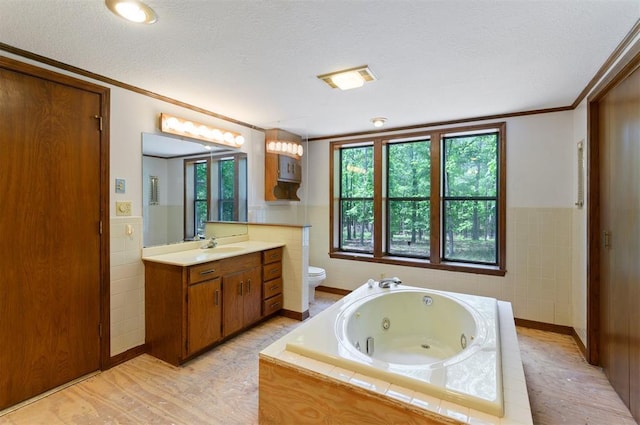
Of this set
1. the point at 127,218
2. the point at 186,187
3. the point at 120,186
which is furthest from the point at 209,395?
the point at 186,187

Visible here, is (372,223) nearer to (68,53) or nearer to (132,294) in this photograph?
(132,294)

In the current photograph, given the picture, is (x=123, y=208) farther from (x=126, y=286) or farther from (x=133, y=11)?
(x=133, y=11)

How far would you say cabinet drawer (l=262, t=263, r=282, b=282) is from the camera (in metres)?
3.10

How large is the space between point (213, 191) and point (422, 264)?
2553 mm

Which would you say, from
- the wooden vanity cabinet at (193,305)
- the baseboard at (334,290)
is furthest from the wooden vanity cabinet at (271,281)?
the baseboard at (334,290)

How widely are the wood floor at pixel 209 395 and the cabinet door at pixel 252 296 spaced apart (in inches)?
14.4

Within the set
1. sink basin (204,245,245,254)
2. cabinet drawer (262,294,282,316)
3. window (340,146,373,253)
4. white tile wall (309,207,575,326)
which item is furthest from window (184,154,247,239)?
white tile wall (309,207,575,326)

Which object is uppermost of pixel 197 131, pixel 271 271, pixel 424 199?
pixel 197 131

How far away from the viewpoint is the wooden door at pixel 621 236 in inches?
70.7

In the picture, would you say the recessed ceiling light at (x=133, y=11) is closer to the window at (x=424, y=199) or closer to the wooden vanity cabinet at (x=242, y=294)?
the wooden vanity cabinet at (x=242, y=294)

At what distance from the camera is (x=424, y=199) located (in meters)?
3.72

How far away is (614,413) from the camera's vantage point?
72.4 inches

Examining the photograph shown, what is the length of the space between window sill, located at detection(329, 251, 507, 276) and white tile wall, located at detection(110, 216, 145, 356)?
2421 millimetres

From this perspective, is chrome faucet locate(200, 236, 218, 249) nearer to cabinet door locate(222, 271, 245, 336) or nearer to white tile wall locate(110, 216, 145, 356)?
cabinet door locate(222, 271, 245, 336)
